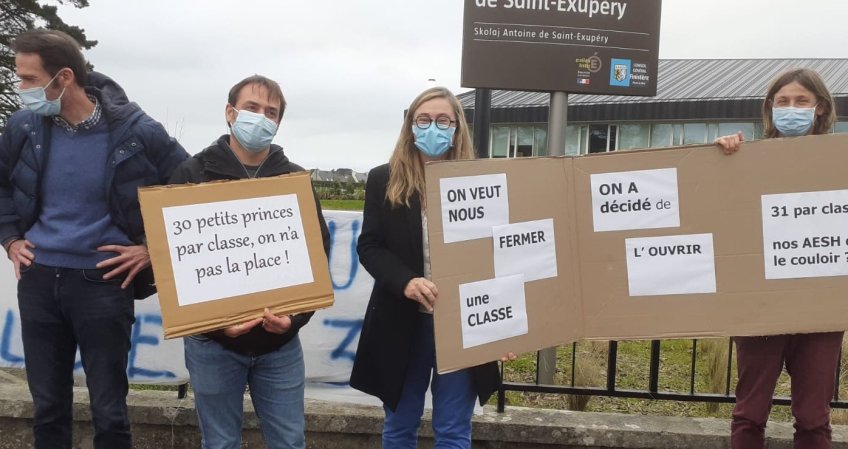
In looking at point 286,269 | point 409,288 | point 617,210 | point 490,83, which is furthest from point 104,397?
point 490,83

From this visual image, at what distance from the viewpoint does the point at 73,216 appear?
8.14 feet

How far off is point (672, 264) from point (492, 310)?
73cm

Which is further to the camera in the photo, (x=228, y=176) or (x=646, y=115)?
(x=646, y=115)

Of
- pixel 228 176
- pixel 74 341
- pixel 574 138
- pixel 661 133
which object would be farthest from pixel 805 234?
pixel 574 138

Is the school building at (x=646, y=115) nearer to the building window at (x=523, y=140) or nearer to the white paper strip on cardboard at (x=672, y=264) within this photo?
the building window at (x=523, y=140)

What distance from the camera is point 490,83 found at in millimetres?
4074

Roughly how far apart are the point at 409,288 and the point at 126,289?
3.61 feet

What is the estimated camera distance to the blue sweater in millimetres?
2467

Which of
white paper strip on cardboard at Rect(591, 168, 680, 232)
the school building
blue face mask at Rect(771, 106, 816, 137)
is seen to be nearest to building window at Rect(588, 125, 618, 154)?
the school building

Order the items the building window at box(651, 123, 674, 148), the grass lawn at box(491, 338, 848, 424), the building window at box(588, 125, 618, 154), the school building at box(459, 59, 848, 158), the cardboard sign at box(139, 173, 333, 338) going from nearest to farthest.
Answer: the cardboard sign at box(139, 173, 333, 338) < the grass lawn at box(491, 338, 848, 424) < the school building at box(459, 59, 848, 158) < the building window at box(651, 123, 674, 148) < the building window at box(588, 125, 618, 154)

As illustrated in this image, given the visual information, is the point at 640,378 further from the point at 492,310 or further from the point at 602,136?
the point at 602,136

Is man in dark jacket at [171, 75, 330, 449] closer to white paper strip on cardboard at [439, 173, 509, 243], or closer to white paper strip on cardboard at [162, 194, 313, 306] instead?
white paper strip on cardboard at [162, 194, 313, 306]

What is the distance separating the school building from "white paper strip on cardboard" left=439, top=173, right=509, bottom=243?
29.9m

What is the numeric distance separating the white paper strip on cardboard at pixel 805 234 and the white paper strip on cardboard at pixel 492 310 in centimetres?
96
